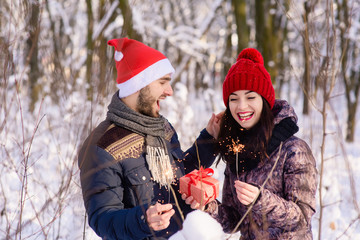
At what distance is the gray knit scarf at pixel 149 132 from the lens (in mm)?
2143

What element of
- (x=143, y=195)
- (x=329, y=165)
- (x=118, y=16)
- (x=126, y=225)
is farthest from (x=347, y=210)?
(x=118, y=16)

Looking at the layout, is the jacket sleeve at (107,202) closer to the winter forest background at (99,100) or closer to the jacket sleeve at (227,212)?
the winter forest background at (99,100)

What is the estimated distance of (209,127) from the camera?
2.58 meters

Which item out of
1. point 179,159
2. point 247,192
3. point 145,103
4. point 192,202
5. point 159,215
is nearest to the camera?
point 159,215

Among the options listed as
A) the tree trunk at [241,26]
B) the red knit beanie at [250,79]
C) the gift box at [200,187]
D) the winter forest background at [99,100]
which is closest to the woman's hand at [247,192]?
the gift box at [200,187]

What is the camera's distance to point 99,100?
1.87 meters

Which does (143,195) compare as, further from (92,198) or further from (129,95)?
(129,95)

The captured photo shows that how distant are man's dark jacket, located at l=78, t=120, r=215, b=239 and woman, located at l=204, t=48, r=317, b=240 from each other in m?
0.36

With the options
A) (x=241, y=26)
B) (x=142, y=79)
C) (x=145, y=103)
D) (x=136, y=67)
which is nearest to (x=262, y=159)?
(x=145, y=103)

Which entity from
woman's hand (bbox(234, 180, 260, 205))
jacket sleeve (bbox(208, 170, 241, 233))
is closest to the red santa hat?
jacket sleeve (bbox(208, 170, 241, 233))

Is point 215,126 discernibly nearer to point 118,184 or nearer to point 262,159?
point 262,159

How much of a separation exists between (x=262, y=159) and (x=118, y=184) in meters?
0.85

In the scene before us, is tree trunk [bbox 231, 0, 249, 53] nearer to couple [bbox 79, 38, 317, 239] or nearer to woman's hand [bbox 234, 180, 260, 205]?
Answer: couple [bbox 79, 38, 317, 239]

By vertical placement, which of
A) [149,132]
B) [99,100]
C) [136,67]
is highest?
[136,67]
